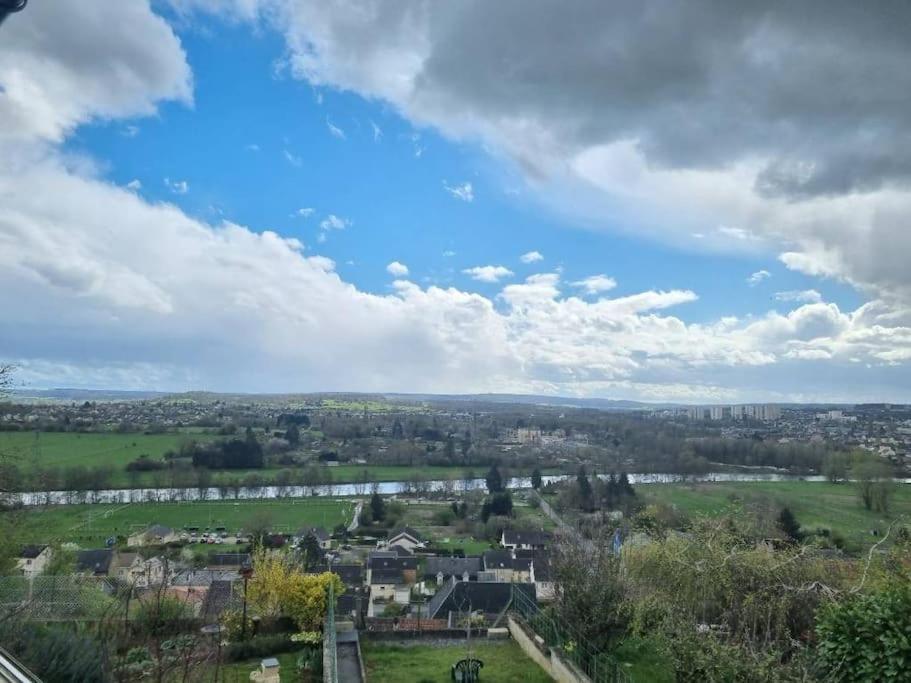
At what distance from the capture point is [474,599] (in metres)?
23.7

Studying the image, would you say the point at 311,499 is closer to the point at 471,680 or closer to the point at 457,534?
the point at 457,534

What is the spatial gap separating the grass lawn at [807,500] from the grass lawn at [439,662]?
774 inches

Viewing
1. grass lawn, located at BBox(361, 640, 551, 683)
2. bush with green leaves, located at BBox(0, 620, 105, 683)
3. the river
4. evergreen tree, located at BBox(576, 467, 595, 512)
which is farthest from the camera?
the river

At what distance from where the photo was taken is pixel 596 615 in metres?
11.5

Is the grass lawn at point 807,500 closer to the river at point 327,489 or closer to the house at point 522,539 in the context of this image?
the river at point 327,489

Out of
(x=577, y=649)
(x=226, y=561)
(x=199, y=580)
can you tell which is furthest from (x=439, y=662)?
(x=226, y=561)

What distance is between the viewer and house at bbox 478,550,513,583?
104 ft

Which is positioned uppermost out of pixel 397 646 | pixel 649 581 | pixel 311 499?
pixel 649 581

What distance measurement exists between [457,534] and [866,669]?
3899 cm

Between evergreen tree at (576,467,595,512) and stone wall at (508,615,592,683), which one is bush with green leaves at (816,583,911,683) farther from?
evergreen tree at (576,467,595,512)

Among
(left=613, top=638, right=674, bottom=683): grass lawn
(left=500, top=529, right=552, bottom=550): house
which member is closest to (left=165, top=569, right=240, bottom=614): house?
(left=613, top=638, right=674, bottom=683): grass lawn

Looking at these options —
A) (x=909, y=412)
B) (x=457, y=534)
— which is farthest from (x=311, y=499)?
(x=909, y=412)

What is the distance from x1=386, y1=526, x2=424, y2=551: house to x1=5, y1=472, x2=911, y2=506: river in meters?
19.5

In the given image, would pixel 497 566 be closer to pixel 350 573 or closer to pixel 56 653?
pixel 350 573
